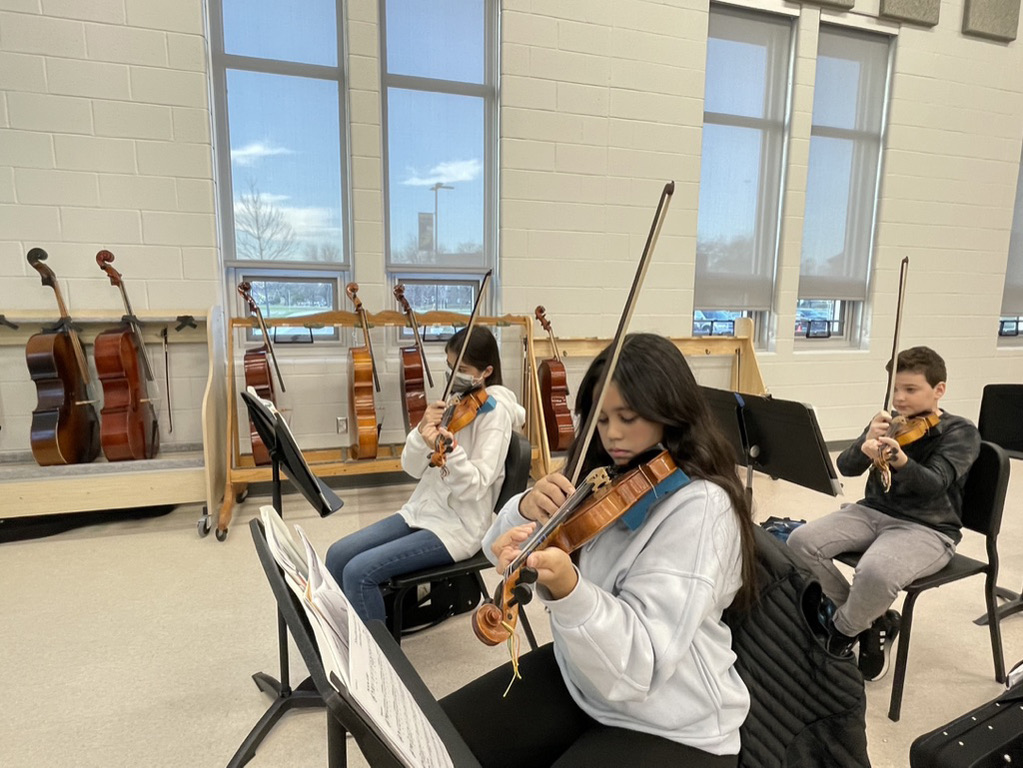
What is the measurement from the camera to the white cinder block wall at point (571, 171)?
2967 millimetres

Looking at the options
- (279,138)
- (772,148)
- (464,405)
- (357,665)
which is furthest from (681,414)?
(772,148)

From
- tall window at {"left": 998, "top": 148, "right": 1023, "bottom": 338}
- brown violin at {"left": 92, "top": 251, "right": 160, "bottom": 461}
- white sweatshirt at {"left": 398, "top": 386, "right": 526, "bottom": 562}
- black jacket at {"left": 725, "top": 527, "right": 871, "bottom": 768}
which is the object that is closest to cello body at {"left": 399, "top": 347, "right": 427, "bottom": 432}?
brown violin at {"left": 92, "top": 251, "right": 160, "bottom": 461}

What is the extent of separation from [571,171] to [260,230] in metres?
1.85

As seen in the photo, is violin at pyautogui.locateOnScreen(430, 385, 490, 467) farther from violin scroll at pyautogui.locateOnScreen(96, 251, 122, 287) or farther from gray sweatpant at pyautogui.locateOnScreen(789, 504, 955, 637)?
violin scroll at pyautogui.locateOnScreen(96, 251, 122, 287)

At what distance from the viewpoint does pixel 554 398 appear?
360cm

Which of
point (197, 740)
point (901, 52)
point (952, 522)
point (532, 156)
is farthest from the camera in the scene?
point (901, 52)

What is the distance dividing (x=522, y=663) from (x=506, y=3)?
11.5 ft

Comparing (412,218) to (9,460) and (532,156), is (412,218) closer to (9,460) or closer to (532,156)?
(532,156)

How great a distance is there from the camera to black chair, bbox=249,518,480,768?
0.62 m

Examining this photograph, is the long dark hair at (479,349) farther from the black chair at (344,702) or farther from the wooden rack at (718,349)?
the wooden rack at (718,349)

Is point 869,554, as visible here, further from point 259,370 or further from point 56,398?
point 56,398

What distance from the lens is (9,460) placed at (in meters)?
3.05

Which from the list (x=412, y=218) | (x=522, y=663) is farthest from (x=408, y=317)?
(x=522, y=663)

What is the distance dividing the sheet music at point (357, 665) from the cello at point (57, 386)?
8.24 ft
